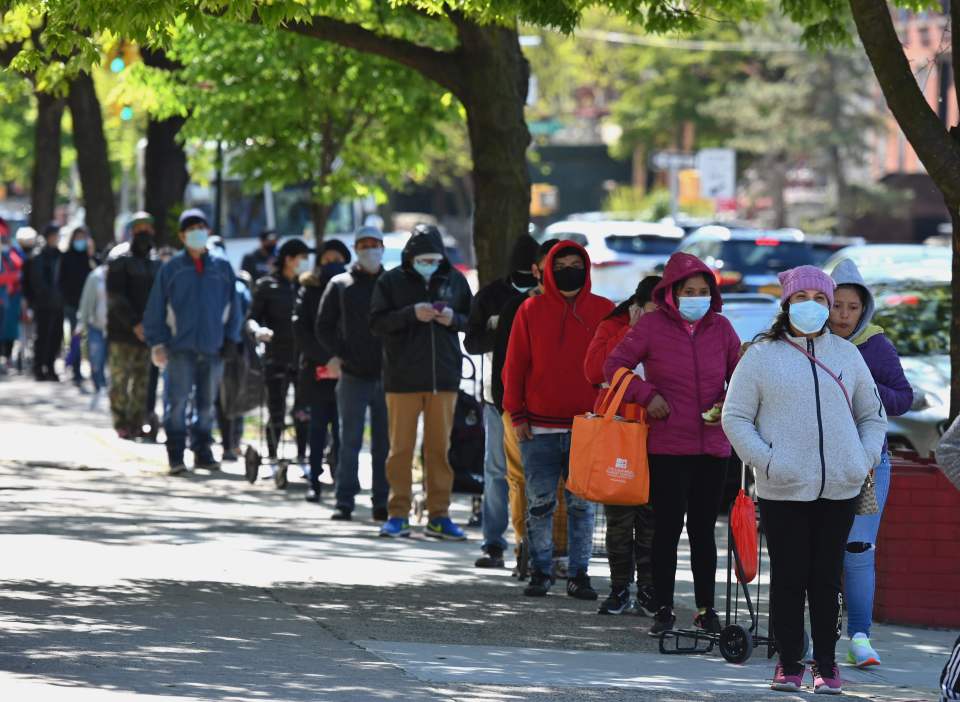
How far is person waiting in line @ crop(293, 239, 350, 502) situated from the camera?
1443 centimetres

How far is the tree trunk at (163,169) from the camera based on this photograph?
23.1 m

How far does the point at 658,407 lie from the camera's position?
30.0 ft

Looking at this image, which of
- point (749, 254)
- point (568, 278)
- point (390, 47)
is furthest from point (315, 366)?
point (749, 254)

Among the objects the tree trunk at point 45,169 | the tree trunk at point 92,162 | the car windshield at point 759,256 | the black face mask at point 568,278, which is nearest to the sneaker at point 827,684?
the black face mask at point 568,278

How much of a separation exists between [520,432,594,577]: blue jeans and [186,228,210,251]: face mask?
5.83 m

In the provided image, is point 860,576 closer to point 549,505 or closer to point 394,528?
point 549,505

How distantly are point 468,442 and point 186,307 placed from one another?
9.05 feet

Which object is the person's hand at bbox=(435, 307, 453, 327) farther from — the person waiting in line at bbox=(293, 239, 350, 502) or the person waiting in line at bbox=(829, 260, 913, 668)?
the person waiting in line at bbox=(829, 260, 913, 668)

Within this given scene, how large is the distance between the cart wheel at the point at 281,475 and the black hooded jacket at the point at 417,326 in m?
3.03

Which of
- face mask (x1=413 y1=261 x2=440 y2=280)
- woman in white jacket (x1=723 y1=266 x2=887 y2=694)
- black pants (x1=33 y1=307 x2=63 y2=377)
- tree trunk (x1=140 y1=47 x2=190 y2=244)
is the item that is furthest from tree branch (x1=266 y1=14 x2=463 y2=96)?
black pants (x1=33 y1=307 x2=63 y2=377)

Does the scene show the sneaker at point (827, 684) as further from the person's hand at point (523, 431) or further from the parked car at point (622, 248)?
the parked car at point (622, 248)

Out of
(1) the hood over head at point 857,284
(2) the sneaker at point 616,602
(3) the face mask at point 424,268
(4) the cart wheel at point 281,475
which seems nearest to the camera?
(1) the hood over head at point 857,284

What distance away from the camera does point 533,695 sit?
7801mm

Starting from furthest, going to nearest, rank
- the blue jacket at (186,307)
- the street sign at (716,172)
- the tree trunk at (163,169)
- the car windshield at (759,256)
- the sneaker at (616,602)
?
1. the street sign at (716,172)
2. the car windshield at (759,256)
3. the tree trunk at (163,169)
4. the blue jacket at (186,307)
5. the sneaker at (616,602)
